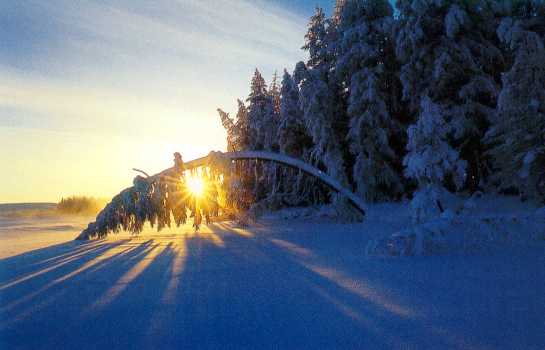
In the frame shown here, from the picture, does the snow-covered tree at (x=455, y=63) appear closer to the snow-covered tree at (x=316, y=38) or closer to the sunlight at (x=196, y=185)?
the snow-covered tree at (x=316, y=38)

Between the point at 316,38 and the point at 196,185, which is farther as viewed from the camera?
the point at 316,38

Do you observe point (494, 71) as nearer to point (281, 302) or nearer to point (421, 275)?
point (421, 275)

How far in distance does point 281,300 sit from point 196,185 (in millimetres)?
8060

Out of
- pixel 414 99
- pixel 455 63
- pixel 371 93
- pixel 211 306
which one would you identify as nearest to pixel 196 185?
pixel 211 306

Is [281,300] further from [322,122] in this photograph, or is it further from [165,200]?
[322,122]

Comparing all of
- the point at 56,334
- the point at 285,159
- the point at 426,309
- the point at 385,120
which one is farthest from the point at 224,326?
the point at 385,120

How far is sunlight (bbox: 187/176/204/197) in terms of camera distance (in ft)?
35.6

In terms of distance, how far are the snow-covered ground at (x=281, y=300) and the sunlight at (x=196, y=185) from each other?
171 inches

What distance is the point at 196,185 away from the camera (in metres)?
11.0

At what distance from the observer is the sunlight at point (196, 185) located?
10.8 metres

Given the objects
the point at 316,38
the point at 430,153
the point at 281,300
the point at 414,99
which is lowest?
the point at 281,300

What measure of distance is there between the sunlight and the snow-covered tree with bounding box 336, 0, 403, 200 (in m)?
10.2

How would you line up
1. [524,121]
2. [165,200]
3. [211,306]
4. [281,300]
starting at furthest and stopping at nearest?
[165,200] < [524,121] < [281,300] < [211,306]

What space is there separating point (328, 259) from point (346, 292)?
2.05 meters
